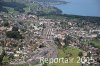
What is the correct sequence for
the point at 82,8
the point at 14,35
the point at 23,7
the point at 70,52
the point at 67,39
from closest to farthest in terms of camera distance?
the point at 70,52
the point at 14,35
the point at 67,39
the point at 23,7
the point at 82,8

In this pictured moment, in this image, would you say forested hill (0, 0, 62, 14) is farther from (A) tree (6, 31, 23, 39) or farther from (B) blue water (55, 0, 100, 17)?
(A) tree (6, 31, 23, 39)

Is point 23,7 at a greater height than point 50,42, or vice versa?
point 23,7

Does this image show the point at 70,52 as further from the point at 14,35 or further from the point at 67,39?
the point at 67,39

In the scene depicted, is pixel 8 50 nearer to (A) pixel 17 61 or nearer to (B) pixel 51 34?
(A) pixel 17 61

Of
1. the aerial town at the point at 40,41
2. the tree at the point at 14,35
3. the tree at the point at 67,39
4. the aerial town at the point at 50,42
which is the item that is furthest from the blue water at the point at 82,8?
the tree at the point at 14,35

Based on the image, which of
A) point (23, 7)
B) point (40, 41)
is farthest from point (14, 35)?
point (23, 7)

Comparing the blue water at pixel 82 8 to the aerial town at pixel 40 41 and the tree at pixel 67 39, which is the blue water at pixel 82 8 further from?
the tree at pixel 67 39

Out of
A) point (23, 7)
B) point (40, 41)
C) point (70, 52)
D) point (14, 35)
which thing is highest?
point (23, 7)

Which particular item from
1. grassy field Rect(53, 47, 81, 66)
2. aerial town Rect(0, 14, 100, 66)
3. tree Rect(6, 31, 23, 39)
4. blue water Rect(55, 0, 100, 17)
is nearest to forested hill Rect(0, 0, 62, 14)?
blue water Rect(55, 0, 100, 17)
